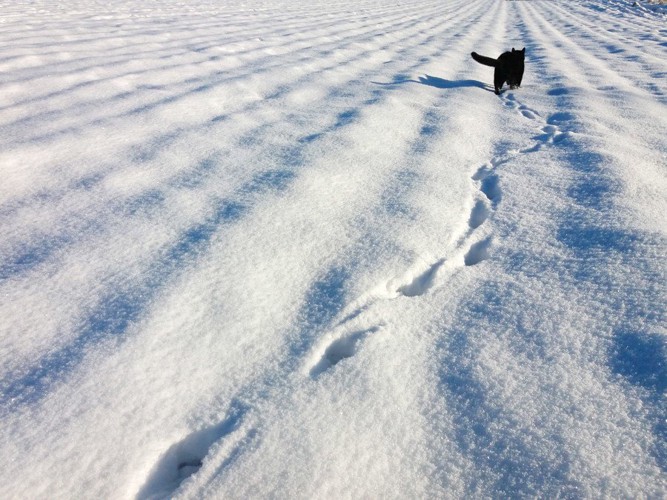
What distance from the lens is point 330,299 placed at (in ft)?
3.45

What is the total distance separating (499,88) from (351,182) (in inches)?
68.9

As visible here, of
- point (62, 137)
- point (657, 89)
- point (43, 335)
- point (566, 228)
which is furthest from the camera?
point (657, 89)

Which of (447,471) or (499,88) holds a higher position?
(499,88)

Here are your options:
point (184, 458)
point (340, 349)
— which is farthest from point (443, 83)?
point (184, 458)

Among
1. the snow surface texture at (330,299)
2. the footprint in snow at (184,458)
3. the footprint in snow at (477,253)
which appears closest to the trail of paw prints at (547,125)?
the snow surface texture at (330,299)

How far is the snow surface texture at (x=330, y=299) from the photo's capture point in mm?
728

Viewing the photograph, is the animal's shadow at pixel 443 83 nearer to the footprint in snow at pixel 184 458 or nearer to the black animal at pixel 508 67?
the black animal at pixel 508 67

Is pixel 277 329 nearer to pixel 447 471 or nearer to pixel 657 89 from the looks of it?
pixel 447 471

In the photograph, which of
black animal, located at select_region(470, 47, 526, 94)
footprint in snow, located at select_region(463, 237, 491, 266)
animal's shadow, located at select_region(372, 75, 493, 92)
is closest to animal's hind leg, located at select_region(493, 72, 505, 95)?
black animal, located at select_region(470, 47, 526, 94)


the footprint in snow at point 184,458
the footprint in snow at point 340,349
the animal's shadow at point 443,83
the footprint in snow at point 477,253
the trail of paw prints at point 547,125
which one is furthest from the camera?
the animal's shadow at point 443,83

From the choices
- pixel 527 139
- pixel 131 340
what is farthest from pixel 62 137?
pixel 527 139

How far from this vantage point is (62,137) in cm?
189

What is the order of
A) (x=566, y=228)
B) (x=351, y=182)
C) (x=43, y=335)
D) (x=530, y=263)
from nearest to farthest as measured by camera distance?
(x=43, y=335) → (x=530, y=263) → (x=566, y=228) → (x=351, y=182)

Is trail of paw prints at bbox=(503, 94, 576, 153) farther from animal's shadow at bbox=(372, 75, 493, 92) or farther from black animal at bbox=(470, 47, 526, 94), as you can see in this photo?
animal's shadow at bbox=(372, 75, 493, 92)
